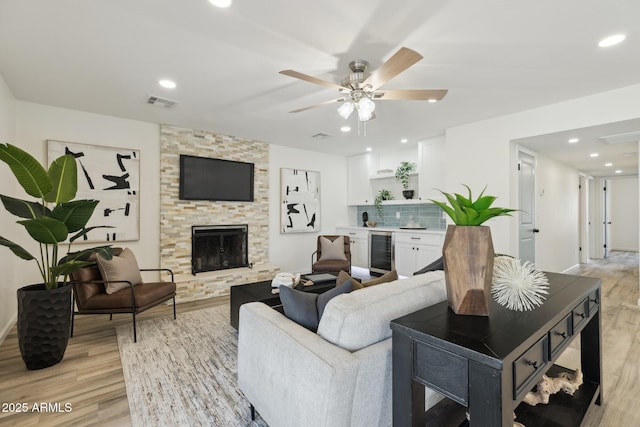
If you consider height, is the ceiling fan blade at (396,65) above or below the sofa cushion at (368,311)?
above

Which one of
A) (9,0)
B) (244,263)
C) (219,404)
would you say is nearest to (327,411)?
(219,404)

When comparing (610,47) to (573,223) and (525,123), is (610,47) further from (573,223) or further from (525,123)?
(573,223)

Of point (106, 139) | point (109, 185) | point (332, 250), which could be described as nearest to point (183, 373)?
point (109, 185)

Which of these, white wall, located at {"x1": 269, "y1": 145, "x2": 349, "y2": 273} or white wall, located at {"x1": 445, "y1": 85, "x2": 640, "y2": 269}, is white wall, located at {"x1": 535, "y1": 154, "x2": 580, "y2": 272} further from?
white wall, located at {"x1": 269, "y1": 145, "x2": 349, "y2": 273}

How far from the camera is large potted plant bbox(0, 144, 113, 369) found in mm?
2174

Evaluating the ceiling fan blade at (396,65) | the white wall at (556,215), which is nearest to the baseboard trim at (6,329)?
the ceiling fan blade at (396,65)

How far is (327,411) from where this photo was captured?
1.08 m

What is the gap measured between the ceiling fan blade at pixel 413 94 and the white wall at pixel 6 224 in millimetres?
3588

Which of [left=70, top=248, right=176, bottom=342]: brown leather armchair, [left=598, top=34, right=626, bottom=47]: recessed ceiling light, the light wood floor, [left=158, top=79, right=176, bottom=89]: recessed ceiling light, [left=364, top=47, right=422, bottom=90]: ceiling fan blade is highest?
[left=158, top=79, right=176, bottom=89]: recessed ceiling light

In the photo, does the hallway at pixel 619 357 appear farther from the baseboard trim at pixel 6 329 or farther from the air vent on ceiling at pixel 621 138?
the baseboard trim at pixel 6 329

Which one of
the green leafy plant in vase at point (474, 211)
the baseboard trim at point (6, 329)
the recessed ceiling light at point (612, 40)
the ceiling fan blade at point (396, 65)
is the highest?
the recessed ceiling light at point (612, 40)

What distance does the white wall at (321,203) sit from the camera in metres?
5.43

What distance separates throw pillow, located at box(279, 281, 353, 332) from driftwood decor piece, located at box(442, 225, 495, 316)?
0.56 metres

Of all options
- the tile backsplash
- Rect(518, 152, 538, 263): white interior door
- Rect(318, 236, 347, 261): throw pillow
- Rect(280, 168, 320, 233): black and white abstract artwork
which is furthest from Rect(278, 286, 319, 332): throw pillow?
the tile backsplash
